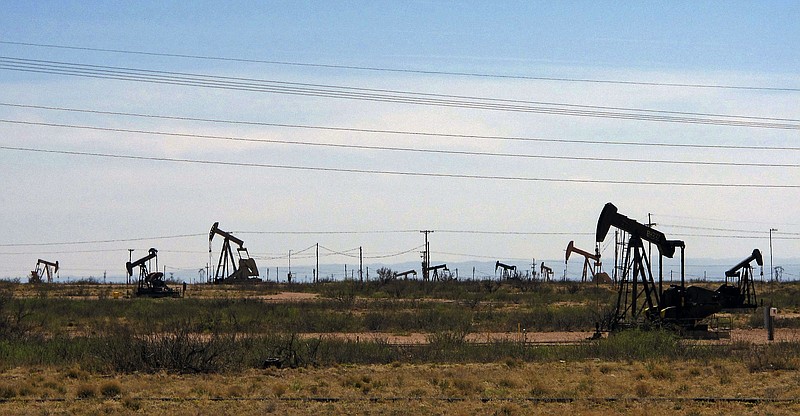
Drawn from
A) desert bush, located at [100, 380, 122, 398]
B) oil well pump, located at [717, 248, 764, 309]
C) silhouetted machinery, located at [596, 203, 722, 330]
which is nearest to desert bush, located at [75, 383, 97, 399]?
desert bush, located at [100, 380, 122, 398]

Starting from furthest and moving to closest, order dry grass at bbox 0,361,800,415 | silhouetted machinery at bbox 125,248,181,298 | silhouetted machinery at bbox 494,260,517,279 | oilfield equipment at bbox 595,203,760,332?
silhouetted machinery at bbox 494,260,517,279
silhouetted machinery at bbox 125,248,181,298
oilfield equipment at bbox 595,203,760,332
dry grass at bbox 0,361,800,415

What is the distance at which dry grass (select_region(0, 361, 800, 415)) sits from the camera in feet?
51.4

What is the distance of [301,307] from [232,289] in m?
28.8

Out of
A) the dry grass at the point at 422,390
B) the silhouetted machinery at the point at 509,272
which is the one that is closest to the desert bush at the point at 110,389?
the dry grass at the point at 422,390

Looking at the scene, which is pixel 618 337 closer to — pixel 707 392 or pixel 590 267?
pixel 707 392

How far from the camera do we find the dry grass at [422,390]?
51.4 feet

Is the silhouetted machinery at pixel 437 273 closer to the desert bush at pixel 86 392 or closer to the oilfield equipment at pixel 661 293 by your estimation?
the oilfield equipment at pixel 661 293

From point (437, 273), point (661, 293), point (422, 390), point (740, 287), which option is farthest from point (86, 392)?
point (437, 273)

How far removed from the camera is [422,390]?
57.3 ft

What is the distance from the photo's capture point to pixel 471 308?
4462 cm

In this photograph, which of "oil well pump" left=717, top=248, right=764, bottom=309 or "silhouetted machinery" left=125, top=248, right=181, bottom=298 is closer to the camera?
"oil well pump" left=717, top=248, right=764, bottom=309

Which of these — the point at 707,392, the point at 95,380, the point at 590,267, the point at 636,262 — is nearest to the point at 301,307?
the point at 636,262

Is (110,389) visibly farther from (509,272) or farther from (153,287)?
(509,272)

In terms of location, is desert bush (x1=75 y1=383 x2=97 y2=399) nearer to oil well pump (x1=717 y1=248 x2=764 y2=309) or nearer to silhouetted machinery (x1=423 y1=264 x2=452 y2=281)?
oil well pump (x1=717 y1=248 x2=764 y2=309)
